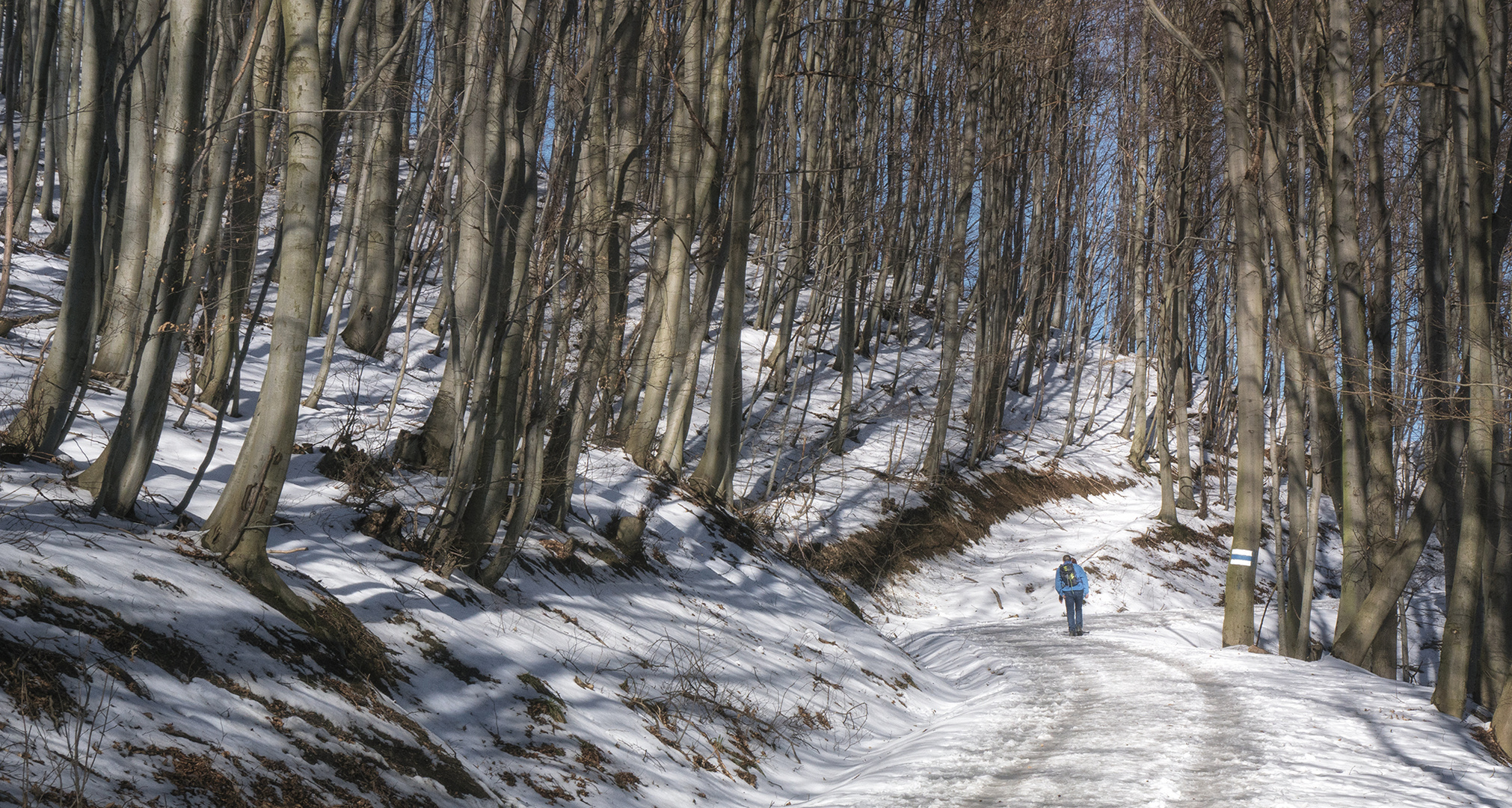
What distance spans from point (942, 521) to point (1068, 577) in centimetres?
593

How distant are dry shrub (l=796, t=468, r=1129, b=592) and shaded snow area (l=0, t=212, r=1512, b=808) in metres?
1.51

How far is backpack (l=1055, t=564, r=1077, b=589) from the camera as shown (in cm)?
1426

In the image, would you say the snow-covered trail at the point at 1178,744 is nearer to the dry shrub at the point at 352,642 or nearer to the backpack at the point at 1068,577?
the backpack at the point at 1068,577

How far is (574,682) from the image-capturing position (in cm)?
661

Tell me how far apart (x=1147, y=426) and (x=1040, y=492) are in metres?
9.31

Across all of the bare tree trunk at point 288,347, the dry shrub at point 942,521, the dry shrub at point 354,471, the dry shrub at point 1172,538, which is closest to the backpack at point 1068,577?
the dry shrub at point 942,521

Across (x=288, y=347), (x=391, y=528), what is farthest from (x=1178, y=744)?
(x=288, y=347)

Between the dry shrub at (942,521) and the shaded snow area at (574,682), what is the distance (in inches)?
59.4

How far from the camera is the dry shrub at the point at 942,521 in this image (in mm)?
16625

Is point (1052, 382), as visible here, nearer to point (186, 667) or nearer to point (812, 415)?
point (812, 415)

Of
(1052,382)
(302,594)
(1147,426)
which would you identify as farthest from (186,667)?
(1052,382)

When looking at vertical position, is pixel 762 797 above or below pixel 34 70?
below

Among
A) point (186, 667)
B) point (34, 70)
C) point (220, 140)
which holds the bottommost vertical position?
point (186, 667)

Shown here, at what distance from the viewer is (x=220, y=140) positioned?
6535mm
